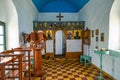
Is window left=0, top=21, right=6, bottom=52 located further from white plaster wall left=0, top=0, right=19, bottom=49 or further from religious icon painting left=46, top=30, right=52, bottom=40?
religious icon painting left=46, top=30, right=52, bottom=40

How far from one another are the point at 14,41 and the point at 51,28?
134 inches

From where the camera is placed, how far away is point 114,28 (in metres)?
4.32

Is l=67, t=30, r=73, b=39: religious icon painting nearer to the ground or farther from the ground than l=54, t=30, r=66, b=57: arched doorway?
farther from the ground

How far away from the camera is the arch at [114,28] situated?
14.0 ft

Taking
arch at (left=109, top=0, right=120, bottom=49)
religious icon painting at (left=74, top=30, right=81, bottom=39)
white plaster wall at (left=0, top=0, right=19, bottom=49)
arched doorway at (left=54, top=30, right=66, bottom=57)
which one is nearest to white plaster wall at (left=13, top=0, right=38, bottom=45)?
white plaster wall at (left=0, top=0, right=19, bottom=49)

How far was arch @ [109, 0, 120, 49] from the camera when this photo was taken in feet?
14.0

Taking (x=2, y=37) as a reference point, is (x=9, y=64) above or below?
below

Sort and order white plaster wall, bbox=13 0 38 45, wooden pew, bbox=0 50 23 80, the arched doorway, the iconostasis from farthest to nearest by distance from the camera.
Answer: the arched doorway
the iconostasis
white plaster wall, bbox=13 0 38 45
wooden pew, bbox=0 50 23 80

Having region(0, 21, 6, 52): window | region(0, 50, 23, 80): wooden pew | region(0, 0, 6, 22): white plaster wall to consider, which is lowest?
region(0, 50, 23, 80): wooden pew

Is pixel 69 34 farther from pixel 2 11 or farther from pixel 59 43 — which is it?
pixel 2 11

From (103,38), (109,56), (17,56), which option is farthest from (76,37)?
(17,56)

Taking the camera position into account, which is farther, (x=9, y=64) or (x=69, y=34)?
(x=69, y=34)

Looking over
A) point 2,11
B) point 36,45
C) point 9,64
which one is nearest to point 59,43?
point 36,45

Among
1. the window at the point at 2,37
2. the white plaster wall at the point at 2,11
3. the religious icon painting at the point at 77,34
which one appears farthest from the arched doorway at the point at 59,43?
the white plaster wall at the point at 2,11
